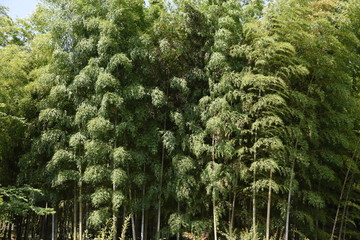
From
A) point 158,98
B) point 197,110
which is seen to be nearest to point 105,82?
point 158,98

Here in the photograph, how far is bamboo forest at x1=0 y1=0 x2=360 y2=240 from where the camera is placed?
5332 millimetres

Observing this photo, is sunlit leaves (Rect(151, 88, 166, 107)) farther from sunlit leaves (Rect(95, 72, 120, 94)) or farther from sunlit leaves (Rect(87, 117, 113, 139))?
sunlit leaves (Rect(87, 117, 113, 139))

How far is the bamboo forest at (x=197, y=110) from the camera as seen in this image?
533 centimetres

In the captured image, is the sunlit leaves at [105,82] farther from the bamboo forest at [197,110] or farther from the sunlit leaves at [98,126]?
the sunlit leaves at [98,126]

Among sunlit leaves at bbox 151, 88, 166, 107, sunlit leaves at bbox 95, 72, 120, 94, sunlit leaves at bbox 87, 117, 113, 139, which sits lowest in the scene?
sunlit leaves at bbox 87, 117, 113, 139

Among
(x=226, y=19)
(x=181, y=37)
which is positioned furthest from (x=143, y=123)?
(x=226, y=19)

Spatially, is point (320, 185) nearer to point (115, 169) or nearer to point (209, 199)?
point (209, 199)

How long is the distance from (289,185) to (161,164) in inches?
90.3

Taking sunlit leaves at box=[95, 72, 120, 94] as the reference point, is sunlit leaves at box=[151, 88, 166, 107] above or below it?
below

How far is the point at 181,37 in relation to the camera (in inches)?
240

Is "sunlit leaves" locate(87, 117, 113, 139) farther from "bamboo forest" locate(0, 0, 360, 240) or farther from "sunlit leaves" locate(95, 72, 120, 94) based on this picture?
"sunlit leaves" locate(95, 72, 120, 94)

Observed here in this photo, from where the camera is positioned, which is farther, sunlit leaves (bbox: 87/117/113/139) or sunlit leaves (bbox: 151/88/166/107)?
sunlit leaves (bbox: 151/88/166/107)

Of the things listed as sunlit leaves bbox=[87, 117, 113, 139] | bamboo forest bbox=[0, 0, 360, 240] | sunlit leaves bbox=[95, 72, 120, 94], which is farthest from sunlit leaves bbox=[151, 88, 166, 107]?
sunlit leaves bbox=[87, 117, 113, 139]

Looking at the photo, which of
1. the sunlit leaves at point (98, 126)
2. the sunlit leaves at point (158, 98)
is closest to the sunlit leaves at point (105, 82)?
the sunlit leaves at point (98, 126)
